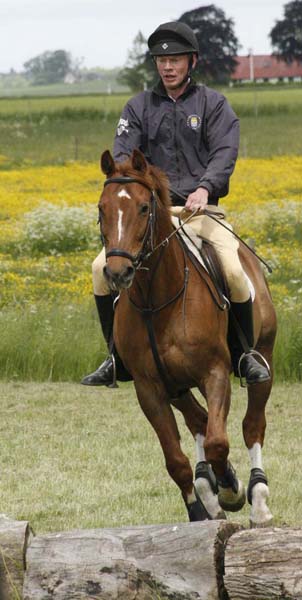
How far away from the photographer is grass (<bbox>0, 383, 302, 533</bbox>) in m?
8.40

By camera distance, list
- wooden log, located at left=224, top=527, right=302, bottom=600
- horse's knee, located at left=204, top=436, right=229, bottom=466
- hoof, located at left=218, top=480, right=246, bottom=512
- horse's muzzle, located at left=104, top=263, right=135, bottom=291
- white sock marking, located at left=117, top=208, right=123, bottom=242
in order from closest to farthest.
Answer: wooden log, located at left=224, top=527, right=302, bottom=600
horse's muzzle, located at left=104, top=263, right=135, bottom=291
white sock marking, located at left=117, top=208, right=123, bottom=242
horse's knee, located at left=204, top=436, right=229, bottom=466
hoof, located at left=218, top=480, right=246, bottom=512

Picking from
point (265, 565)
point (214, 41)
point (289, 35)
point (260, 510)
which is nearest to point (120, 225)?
point (265, 565)

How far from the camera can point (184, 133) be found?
7.74m

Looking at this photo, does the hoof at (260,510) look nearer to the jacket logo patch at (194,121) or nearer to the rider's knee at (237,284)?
the rider's knee at (237,284)

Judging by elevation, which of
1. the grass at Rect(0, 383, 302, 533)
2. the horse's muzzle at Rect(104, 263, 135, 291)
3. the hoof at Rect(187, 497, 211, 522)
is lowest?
the grass at Rect(0, 383, 302, 533)

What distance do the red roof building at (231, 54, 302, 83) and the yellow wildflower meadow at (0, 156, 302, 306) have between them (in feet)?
409

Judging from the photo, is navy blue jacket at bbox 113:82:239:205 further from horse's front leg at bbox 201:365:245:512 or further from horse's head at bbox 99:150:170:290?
horse's front leg at bbox 201:365:245:512

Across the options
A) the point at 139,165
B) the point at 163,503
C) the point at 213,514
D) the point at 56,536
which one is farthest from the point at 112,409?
the point at 56,536

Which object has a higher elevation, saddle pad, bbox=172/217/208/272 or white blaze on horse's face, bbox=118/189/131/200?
white blaze on horse's face, bbox=118/189/131/200

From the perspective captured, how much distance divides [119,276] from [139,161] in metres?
0.90

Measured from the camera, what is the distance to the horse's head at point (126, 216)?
6.28 meters

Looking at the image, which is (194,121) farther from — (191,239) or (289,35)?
(289,35)

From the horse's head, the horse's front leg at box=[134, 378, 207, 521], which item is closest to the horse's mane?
the horse's head

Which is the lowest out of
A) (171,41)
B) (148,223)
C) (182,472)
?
(182,472)
